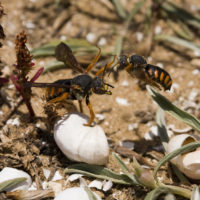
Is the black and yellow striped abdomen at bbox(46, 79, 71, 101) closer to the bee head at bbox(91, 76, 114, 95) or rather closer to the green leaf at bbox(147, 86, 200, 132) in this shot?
the bee head at bbox(91, 76, 114, 95)

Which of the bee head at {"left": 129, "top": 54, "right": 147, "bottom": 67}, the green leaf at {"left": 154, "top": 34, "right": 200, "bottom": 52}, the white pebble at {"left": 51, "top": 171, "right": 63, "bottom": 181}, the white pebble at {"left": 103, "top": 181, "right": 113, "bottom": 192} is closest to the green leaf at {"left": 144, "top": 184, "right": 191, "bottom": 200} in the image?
the white pebble at {"left": 103, "top": 181, "right": 113, "bottom": 192}

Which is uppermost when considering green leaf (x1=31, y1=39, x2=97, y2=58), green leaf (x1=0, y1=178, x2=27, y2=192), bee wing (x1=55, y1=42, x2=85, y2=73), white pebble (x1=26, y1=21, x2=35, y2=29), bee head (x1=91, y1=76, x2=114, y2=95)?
white pebble (x1=26, y1=21, x2=35, y2=29)

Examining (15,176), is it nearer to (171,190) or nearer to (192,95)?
(171,190)

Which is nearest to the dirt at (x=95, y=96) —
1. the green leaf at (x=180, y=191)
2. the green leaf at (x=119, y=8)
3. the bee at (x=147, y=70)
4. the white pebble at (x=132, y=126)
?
the white pebble at (x=132, y=126)

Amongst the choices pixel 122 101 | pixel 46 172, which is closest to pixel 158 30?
pixel 122 101

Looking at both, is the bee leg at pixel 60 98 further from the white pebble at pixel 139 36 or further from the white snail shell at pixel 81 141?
the white pebble at pixel 139 36
